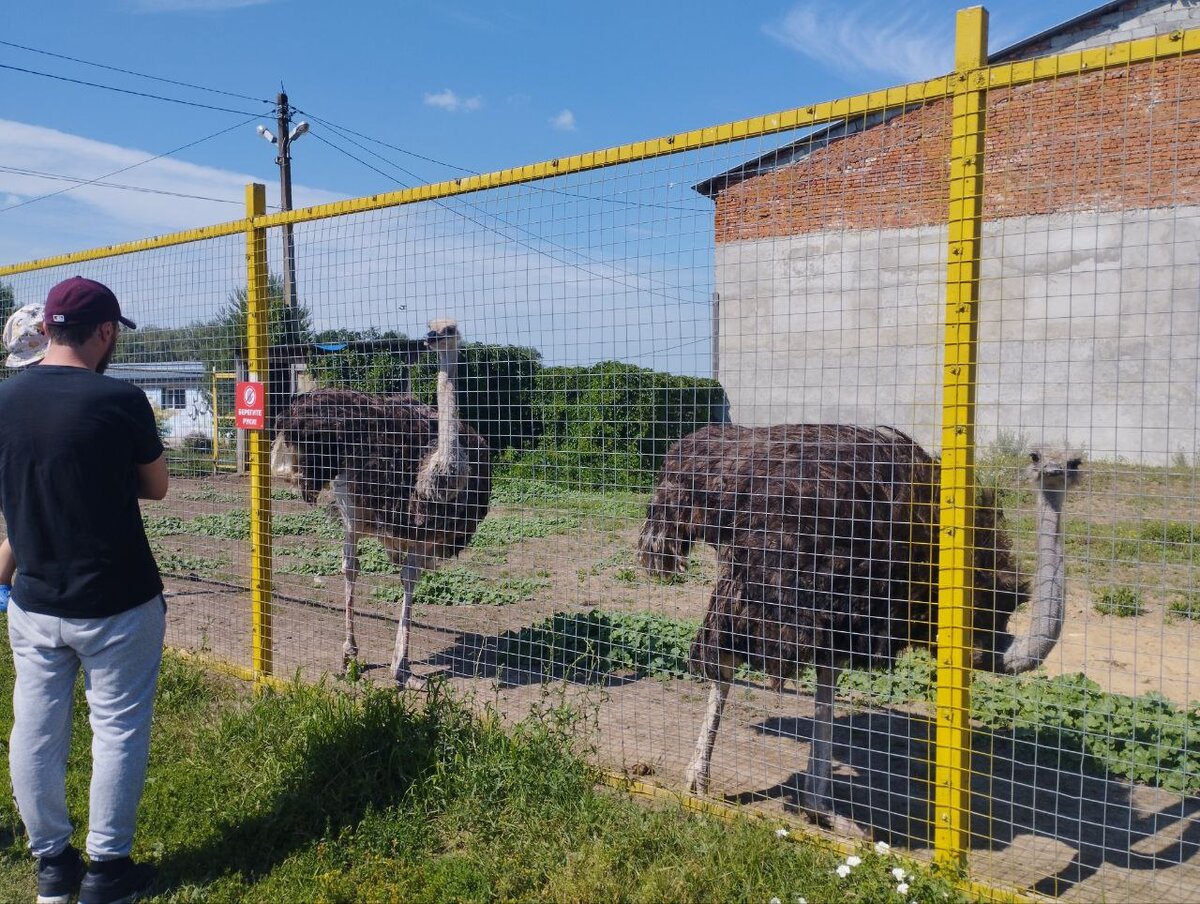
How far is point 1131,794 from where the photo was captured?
13.9 feet

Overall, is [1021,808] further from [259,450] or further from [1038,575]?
[259,450]

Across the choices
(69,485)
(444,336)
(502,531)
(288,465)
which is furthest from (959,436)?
(502,531)

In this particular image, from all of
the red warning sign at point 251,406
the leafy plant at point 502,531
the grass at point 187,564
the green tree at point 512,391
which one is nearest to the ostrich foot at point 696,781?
the green tree at point 512,391

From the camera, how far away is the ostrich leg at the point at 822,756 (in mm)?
3898

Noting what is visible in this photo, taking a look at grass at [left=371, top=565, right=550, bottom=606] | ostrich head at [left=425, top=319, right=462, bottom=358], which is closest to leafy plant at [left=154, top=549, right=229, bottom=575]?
grass at [left=371, top=565, right=550, bottom=606]

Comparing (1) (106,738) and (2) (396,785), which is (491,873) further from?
(1) (106,738)

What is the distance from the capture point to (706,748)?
4273 millimetres

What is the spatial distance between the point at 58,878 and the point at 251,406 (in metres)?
2.47

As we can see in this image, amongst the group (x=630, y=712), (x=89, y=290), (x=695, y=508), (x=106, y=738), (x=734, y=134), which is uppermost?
(x=734, y=134)

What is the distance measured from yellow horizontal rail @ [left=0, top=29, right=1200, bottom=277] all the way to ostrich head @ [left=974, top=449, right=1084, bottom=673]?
1370mm

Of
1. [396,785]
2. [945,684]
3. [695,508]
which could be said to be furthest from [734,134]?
[396,785]

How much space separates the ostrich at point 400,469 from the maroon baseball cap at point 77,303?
7.54 ft

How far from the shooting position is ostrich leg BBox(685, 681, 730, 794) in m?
4.26

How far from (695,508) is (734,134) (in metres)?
1.51
